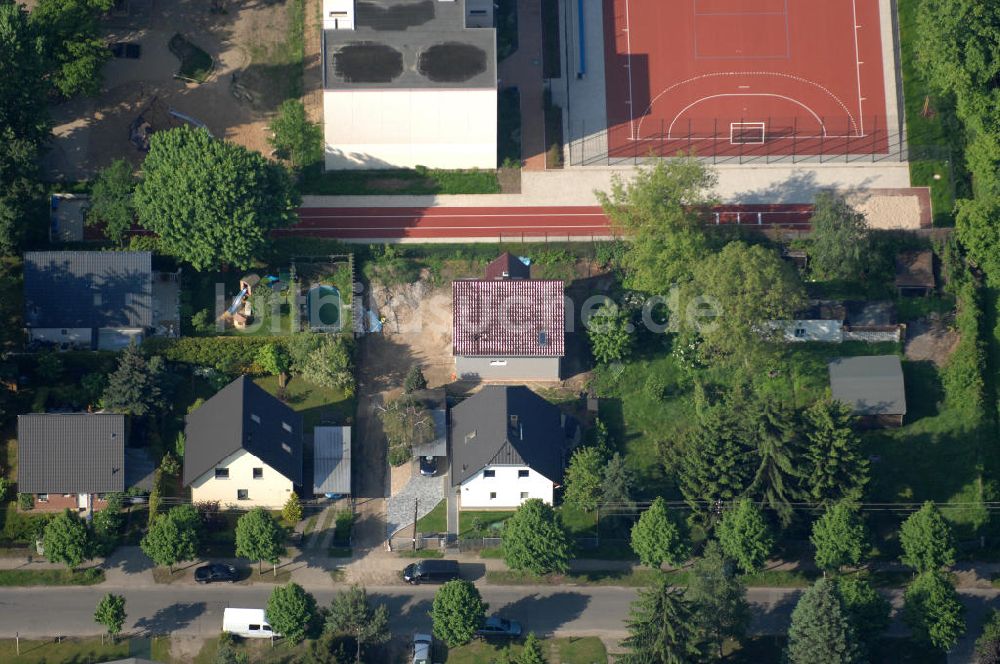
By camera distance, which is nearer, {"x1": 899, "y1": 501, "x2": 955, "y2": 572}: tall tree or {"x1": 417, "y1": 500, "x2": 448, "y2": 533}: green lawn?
{"x1": 899, "y1": 501, "x2": 955, "y2": 572}: tall tree

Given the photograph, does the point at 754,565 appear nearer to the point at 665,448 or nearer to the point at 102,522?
the point at 665,448

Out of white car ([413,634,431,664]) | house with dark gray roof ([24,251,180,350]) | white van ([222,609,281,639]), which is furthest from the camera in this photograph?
house with dark gray roof ([24,251,180,350])

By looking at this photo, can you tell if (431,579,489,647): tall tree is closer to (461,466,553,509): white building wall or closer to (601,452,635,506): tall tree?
(461,466,553,509): white building wall

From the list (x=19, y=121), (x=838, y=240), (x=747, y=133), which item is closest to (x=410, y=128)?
(x=747, y=133)

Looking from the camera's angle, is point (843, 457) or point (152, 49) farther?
point (152, 49)

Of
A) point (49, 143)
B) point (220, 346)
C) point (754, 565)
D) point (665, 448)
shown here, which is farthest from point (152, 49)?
point (754, 565)

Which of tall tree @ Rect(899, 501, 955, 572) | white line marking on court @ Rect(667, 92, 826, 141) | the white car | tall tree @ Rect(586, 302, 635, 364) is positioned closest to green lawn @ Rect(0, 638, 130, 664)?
the white car
